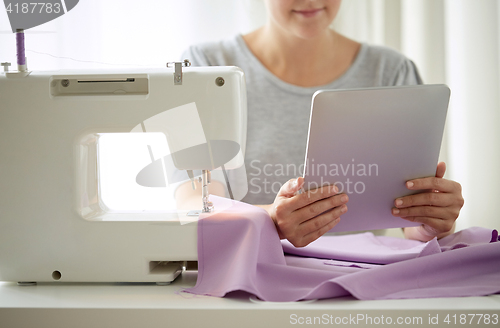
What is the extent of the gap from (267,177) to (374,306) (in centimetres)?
119

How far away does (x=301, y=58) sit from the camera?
1.94 metres

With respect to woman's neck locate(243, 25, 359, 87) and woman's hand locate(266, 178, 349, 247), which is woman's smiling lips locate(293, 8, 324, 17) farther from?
woman's hand locate(266, 178, 349, 247)

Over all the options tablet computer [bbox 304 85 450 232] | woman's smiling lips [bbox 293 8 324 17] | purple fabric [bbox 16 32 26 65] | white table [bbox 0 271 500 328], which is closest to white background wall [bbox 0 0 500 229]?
woman's smiling lips [bbox 293 8 324 17]

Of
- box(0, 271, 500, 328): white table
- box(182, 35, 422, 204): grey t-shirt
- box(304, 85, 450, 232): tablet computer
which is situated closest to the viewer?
box(0, 271, 500, 328): white table

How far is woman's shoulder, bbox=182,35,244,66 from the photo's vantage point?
6.39ft

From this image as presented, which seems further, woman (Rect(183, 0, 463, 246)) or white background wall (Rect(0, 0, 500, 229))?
white background wall (Rect(0, 0, 500, 229))

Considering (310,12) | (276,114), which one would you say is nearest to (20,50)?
(310,12)

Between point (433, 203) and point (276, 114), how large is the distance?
1002 mm

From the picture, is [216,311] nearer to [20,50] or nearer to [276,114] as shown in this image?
[20,50]

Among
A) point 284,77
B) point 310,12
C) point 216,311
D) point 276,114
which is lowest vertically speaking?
point 216,311

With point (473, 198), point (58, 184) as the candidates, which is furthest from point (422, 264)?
point (473, 198)

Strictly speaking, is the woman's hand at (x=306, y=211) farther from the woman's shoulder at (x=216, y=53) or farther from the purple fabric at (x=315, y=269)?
the woman's shoulder at (x=216, y=53)

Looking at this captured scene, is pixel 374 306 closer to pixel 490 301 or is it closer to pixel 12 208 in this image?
pixel 490 301

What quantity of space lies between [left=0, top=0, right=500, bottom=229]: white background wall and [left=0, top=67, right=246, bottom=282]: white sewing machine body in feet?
4.38
